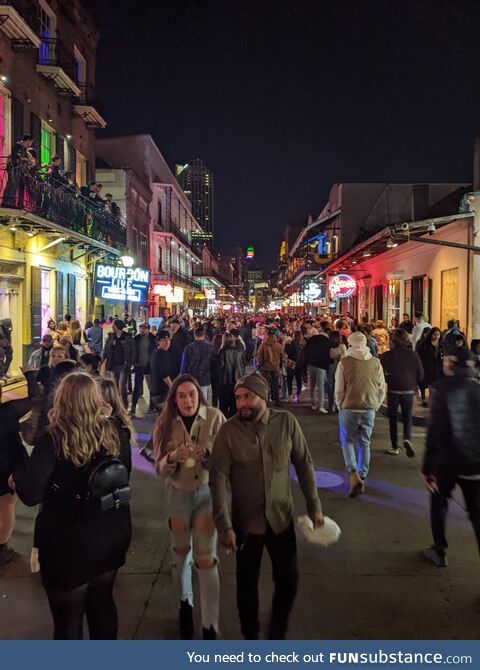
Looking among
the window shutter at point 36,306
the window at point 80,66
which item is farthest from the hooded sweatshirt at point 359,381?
the window at point 80,66

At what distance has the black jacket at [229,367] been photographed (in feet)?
30.4

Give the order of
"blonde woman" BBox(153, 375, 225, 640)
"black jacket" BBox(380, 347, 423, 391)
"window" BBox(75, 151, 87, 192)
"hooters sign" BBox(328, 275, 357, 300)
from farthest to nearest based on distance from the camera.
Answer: "window" BBox(75, 151, 87, 192) < "hooters sign" BBox(328, 275, 357, 300) < "black jacket" BBox(380, 347, 423, 391) < "blonde woman" BBox(153, 375, 225, 640)

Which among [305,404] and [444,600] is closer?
[444,600]

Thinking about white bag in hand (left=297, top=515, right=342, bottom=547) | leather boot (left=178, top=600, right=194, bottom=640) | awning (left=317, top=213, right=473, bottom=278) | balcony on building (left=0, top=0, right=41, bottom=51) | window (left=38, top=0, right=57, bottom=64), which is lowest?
leather boot (left=178, top=600, right=194, bottom=640)

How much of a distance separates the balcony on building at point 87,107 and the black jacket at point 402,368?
696 inches

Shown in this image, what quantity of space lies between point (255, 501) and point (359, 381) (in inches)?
140

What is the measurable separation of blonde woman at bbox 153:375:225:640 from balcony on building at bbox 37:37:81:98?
54.0 ft

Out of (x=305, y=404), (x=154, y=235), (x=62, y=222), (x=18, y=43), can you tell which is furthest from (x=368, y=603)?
(x=154, y=235)

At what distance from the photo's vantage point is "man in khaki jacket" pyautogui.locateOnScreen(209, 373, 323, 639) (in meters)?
3.36

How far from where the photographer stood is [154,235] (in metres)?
38.8

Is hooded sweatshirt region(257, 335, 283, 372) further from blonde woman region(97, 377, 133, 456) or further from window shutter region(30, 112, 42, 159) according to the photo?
window shutter region(30, 112, 42, 159)

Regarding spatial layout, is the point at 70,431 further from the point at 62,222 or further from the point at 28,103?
the point at 28,103

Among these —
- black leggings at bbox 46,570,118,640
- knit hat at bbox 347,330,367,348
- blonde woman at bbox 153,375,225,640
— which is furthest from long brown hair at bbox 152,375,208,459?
knit hat at bbox 347,330,367,348
